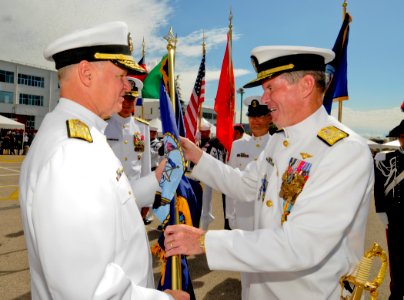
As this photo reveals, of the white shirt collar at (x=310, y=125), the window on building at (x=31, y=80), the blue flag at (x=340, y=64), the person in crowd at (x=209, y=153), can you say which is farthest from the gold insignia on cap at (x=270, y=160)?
the window on building at (x=31, y=80)

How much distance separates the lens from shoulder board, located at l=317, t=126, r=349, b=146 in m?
1.89

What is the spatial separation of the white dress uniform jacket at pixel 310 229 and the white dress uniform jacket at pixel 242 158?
10.4 ft

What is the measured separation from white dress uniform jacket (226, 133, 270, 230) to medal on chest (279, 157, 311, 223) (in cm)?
336

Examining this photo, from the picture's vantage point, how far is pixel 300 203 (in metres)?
1.76

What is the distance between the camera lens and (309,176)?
74.7 inches

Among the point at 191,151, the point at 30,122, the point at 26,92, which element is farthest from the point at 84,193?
the point at 30,122

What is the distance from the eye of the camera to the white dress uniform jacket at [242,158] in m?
5.42

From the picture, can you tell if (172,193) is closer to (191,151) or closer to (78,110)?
(191,151)

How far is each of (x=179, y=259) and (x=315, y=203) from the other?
1066mm

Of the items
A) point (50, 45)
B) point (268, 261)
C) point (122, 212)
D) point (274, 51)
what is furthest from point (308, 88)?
point (50, 45)

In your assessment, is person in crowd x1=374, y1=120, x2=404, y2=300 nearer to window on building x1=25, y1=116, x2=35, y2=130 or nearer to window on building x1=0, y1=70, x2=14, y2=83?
window on building x1=25, y1=116, x2=35, y2=130

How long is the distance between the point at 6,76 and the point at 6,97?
337cm

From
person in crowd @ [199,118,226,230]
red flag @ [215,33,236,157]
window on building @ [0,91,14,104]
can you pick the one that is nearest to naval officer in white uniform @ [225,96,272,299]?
red flag @ [215,33,236,157]

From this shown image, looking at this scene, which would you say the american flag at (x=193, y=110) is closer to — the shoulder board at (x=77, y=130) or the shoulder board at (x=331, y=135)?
the shoulder board at (x=331, y=135)
